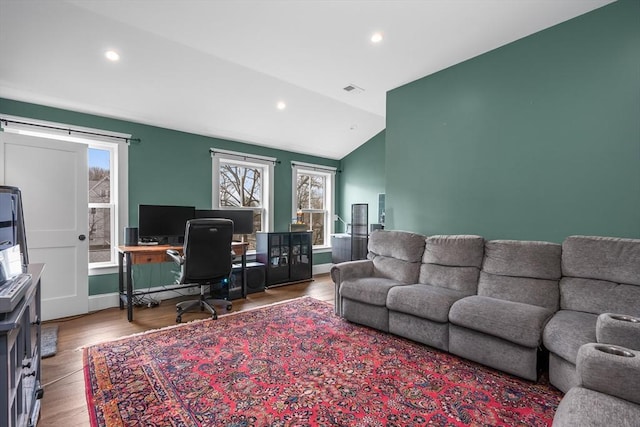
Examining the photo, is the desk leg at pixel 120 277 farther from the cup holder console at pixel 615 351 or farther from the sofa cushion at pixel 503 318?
the cup holder console at pixel 615 351

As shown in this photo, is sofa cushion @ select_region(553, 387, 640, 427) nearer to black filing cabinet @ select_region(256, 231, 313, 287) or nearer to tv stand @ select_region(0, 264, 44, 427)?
tv stand @ select_region(0, 264, 44, 427)

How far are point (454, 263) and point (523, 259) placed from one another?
590mm

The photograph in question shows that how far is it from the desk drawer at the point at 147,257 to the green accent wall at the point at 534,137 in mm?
3029

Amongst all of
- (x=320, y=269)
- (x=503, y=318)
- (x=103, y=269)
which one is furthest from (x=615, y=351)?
(x=320, y=269)

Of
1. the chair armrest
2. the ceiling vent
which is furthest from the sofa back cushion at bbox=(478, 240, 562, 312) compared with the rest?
the chair armrest

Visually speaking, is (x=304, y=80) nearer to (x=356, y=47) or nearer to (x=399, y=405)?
(x=356, y=47)

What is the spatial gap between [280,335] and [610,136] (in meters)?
3.35

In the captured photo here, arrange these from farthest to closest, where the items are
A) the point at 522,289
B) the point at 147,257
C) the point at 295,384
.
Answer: the point at 147,257, the point at 522,289, the point at 295,384

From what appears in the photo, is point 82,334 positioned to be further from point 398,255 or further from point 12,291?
point 398,255

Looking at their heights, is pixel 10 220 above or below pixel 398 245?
above

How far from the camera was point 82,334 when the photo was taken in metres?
2.98

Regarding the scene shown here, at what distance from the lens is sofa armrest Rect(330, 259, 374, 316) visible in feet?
11.0

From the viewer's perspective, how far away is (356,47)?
10.3 ft

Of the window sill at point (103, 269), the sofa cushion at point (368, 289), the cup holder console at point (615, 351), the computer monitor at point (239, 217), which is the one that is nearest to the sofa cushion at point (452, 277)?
the sofa cushion at point (368, 289)
